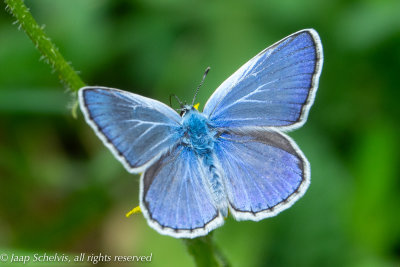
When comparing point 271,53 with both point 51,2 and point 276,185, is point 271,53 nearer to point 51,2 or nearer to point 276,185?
point 276,185

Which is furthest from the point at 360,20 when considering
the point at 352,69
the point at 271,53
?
the point at 271,53

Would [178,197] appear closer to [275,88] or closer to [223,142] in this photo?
[223,142]

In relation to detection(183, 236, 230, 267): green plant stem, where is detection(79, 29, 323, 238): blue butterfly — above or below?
above

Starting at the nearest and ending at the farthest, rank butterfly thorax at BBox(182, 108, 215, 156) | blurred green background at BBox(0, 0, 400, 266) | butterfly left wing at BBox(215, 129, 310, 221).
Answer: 1. butterfly left wing at BBox(215, 129, 310, 221)
2. butterfly thorax at BBox(182, 108, 215, 156)
3. blurred green background at BBox(0, 0, 400, 266)

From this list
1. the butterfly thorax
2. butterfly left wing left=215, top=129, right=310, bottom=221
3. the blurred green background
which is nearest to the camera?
butterfly left wing left=215, top=129, right=310, bottom=221

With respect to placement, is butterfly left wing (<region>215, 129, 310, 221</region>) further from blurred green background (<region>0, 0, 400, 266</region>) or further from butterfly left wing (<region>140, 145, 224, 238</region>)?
blurred green background (<region>0, 0, 400, 266</region>)

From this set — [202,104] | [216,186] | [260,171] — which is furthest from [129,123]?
[202,104]

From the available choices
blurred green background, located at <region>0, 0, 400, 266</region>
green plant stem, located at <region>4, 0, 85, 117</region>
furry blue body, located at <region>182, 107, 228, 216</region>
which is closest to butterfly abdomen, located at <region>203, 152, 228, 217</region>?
furry blue body, located at <region>182, 107, 228, 216</region>

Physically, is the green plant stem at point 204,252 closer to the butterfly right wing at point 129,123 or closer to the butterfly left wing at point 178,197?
the butterfly left wing at point 178,197
